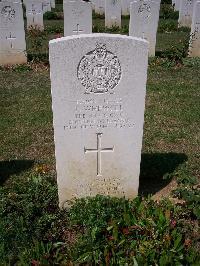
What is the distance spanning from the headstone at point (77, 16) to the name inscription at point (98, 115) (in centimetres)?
698

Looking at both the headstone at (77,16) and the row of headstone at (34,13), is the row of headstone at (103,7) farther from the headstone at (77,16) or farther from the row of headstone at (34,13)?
the headstone at (77,16)

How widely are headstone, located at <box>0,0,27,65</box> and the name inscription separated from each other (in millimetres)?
6702

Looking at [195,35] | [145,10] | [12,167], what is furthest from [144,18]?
[12,167]

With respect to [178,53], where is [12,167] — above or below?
below

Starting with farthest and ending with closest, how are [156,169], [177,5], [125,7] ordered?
[177,5] → [125,7] → [156,169]

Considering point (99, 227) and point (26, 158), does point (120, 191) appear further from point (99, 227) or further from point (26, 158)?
point (26, 158)

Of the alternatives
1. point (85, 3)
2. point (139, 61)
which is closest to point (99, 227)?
point (139, 61)

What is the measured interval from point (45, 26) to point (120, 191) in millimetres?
12841

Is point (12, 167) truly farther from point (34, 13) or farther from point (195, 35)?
point (34, 13)

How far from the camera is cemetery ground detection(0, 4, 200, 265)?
3.69 m

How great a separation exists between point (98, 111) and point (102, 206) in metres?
1.03

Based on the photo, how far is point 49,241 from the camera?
3900 millimetres

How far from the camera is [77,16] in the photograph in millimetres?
10539

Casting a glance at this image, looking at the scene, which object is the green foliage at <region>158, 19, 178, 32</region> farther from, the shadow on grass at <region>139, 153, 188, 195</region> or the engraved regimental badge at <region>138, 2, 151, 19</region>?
the shadow on grass at <region>139, 153, 188, 195</region>
